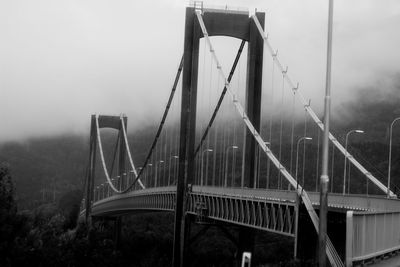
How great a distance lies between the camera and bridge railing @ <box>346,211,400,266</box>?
75.8 ft

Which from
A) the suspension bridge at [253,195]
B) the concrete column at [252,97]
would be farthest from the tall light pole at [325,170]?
the concrete column at [252,97]

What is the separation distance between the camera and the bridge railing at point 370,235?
2309 centimetres

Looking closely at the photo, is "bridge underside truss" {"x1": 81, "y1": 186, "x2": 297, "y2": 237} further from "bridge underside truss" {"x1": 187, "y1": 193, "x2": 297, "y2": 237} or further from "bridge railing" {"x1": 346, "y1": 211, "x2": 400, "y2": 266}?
"bridge railing" {"x1": 346, "y1": 211, "x2": 400, "y2": 266}

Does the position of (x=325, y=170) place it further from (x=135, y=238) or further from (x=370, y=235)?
(x=135, y=238)

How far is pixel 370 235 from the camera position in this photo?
25281 mm

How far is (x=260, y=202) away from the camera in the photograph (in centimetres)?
3791

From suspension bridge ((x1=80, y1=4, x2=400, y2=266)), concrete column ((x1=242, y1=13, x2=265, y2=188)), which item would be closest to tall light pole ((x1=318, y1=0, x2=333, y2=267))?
suspension bridge ((x1=80, y1=4, x2=400, y2=266))

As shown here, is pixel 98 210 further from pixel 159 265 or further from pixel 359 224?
pixel 359 224

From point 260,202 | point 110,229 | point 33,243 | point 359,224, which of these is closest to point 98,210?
point 110,229

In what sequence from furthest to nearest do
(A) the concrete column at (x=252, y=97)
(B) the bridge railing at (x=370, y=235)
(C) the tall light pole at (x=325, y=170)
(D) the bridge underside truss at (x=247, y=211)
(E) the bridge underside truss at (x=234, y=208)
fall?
1. (A) the concrete column at (x=252, y=97)
2. (E) the bridge underside truss at (x=234, y=208)
3. (D) the bridge underside truss at (x=247, y=211)
4. (B) the bridge railing at (x=370, y=235)
5. (C) the tall light pole at (x=325, y=170)

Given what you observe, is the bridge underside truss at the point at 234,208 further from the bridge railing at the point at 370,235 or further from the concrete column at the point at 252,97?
the bridge railing at the point at 370,235

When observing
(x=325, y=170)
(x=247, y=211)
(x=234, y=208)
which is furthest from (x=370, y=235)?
(x=234, y=208)

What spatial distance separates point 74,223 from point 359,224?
9824 centimetres

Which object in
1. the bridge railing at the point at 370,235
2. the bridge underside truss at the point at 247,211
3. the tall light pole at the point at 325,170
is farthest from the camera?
the bridge underside truss at the point at 247,211
